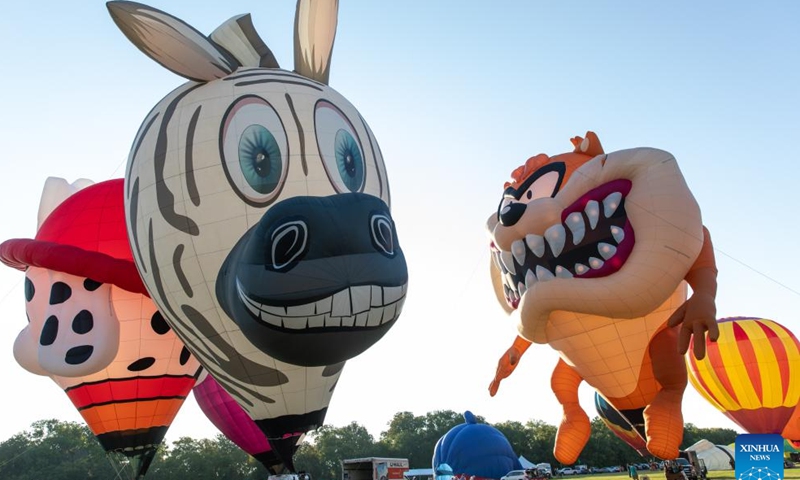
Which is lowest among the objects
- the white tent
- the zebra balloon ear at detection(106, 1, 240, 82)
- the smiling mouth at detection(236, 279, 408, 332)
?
the white tent

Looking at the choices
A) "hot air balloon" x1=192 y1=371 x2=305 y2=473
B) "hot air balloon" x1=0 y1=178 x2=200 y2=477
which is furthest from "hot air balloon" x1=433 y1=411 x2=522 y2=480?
"hot air balloon" x1=0 y1=178 x2=200 y2=477

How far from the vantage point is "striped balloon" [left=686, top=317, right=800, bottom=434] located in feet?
44.0

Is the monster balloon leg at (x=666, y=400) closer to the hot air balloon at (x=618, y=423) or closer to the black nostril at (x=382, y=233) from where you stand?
the hot air balloon at (x=618, y=423)

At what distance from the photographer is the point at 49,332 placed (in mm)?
9250

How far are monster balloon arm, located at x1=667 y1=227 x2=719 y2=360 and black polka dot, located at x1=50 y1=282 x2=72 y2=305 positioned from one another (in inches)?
314

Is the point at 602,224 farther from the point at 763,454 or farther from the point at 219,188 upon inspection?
the point at 219,188

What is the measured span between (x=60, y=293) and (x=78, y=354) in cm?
99

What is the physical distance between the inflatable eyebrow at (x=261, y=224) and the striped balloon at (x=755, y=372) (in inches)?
364

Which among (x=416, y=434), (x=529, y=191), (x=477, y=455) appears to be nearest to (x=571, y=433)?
(x=529, y=191)

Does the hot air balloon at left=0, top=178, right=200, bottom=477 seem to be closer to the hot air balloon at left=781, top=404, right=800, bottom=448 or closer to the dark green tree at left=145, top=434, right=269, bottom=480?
the hot air balloon at left=781, top=404, right=800, bottom=448

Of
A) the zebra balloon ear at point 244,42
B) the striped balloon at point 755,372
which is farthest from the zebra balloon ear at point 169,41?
the striped balloon at point 755,372

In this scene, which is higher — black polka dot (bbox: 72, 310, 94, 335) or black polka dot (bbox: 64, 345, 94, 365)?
black polka dot (bbox: 72, 310, 94, 335)

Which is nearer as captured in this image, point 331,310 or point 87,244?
point 331,310

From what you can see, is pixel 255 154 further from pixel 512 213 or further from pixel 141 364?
pixel 141 364
